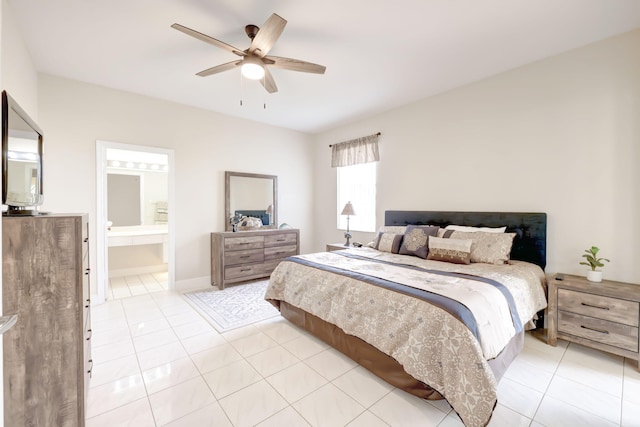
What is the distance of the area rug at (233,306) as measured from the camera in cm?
292

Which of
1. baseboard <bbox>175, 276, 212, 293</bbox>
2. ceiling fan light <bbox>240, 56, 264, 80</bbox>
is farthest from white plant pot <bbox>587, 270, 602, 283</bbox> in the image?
baseboard <bbox>175, 276, 212, 293</bbox>

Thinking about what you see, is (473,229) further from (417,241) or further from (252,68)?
(252,68)

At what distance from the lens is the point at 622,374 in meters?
2.01

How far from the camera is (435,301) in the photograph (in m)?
1.68

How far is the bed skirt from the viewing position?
1719 millimetres

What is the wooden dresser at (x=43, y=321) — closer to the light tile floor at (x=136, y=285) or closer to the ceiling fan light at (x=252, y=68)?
the ceiling fan light at (x=252, y=68)

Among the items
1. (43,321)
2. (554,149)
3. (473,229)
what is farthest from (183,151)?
(554,149)

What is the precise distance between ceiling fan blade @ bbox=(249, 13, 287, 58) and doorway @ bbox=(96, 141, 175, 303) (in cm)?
244

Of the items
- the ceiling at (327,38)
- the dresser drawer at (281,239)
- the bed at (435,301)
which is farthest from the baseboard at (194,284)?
the ceiling at (327,38)

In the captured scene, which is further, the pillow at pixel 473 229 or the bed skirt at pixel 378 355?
the pillow at pixel 473 229

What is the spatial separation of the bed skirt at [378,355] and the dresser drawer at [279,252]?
1.88 meters

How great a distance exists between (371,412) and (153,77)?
3.91m

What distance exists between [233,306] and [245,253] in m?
1.01

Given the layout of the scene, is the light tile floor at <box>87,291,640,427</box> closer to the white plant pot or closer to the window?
the white plant pot
